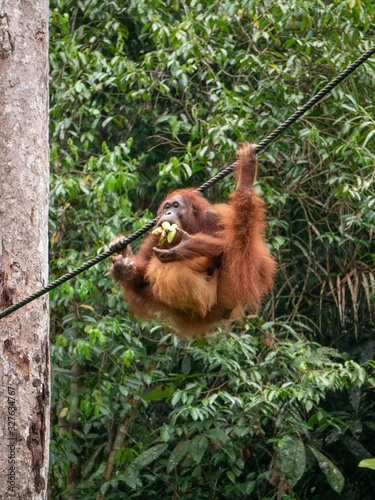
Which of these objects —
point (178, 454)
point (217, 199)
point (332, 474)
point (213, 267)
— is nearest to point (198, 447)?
point (178, 454)

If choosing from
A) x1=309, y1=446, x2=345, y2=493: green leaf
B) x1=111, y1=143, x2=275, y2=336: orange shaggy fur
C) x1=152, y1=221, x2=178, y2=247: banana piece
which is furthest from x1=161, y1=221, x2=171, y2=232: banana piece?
x1=309, y1=446, x2=345, y2=493: green leaf

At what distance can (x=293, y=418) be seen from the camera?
4777 millimetres

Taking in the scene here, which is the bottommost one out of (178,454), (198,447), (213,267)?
(178,454)

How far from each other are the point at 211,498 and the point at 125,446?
82 cm

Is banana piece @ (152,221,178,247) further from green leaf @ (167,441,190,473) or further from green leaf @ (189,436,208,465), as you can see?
green leaf @ (167,441,190,473)

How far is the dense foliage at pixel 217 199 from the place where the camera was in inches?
176

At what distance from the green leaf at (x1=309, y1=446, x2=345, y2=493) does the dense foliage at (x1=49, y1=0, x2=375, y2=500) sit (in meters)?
0.01

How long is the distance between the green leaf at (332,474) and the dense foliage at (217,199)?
0.01 metres

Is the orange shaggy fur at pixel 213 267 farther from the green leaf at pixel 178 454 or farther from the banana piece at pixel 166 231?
the green leaf at pixel 178 454

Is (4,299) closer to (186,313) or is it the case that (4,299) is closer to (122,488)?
(186,313)

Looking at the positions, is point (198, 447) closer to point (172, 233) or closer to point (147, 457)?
point (147, 457)

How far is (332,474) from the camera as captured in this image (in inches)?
188

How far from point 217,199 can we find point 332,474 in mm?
2183

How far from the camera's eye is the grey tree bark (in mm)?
2908
